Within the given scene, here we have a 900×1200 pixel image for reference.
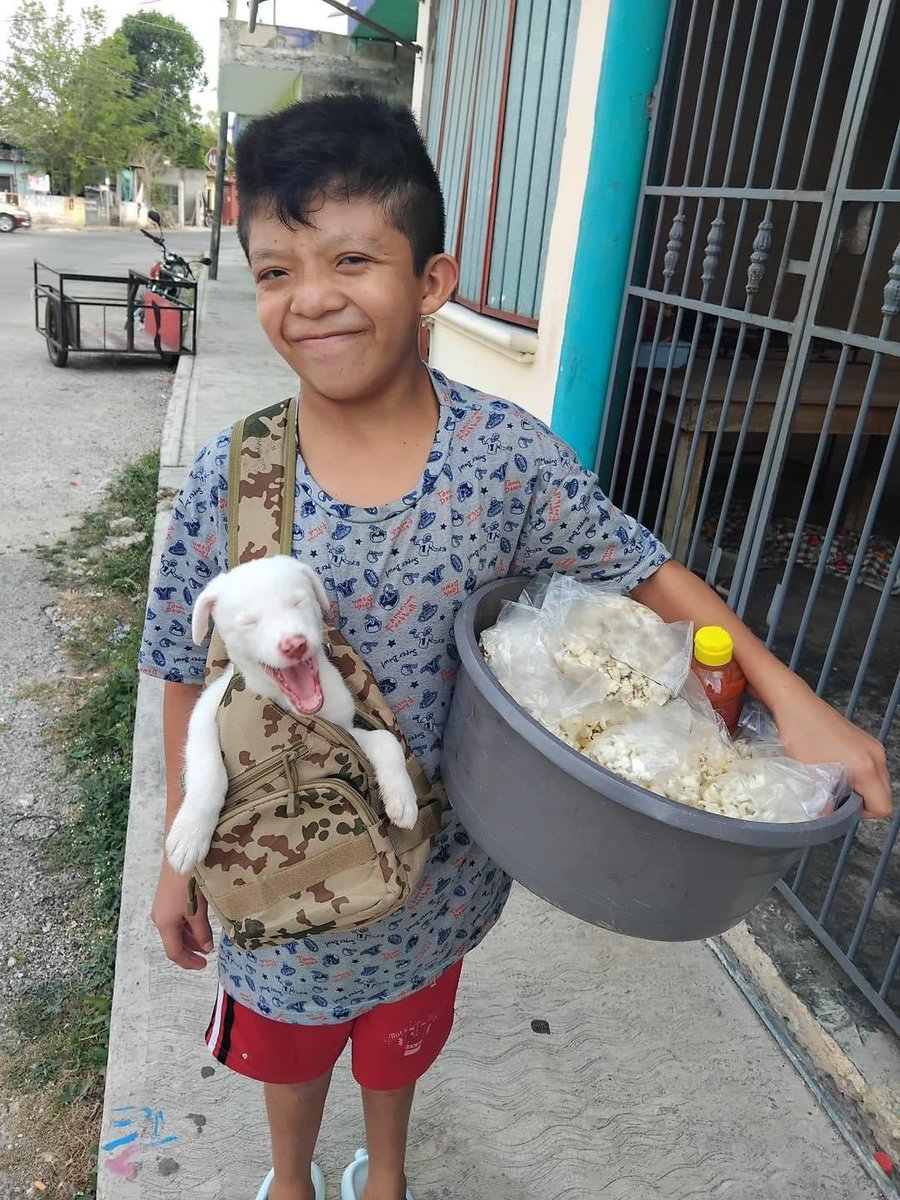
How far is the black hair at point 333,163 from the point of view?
3.59 ft

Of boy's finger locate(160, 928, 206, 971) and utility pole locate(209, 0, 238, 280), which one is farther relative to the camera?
utility pole locate(209, 0, 238, 280)

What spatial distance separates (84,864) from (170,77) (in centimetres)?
6220

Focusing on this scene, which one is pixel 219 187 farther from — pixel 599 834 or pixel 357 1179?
pixel 599 834

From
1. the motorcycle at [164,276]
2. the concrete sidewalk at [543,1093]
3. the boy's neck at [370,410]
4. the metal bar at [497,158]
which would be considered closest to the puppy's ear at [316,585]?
the boy's neck at [370,410]

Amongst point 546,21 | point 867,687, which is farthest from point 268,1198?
point 546,21

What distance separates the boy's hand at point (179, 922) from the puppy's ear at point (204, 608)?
0.37m

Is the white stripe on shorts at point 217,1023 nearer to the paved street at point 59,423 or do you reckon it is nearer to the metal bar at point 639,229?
the metal bar at point 639,229

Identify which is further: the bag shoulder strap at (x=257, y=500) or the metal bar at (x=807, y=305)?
the metal bar at (x=807, y=305)

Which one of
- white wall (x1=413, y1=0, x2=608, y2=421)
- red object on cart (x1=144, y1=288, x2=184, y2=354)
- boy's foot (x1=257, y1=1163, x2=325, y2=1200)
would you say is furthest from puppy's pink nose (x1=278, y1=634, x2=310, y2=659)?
red object on cart (x1=144, y1=288, x2=184, y2=354)

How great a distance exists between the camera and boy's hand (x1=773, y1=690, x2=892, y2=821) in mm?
1111

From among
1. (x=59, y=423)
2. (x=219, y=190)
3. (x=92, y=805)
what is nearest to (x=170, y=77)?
(x=219, y=190)

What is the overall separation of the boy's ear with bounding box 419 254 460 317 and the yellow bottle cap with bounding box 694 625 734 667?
1.95 ft

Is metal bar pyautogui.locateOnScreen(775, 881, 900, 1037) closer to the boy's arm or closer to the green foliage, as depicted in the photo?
the boy's arm

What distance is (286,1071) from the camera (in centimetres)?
142
